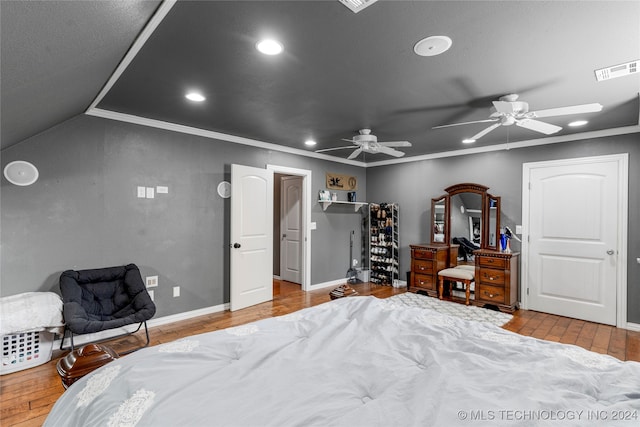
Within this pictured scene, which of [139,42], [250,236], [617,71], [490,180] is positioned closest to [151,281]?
[250,236]

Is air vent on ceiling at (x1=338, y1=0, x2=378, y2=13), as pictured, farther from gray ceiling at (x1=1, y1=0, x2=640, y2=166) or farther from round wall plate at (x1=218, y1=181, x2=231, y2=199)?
round wall plate at (x1=218, y1=181, x2=231, y2=199)

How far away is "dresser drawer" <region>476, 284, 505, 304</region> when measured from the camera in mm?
4363

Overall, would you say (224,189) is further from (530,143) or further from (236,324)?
(530,143)

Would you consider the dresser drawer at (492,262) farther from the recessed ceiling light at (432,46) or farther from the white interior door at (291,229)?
the recessed ceiling light at (432,46)

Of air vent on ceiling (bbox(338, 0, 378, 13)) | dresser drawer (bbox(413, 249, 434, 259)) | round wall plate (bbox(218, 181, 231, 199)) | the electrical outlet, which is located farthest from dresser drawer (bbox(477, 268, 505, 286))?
the electrical outlet

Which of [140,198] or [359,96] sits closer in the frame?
[359,96]

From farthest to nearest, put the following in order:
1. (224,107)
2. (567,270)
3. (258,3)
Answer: (567,270), (224,107), (258,3)

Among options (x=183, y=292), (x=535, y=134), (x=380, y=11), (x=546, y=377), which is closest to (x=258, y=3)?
(x=380, y=11)

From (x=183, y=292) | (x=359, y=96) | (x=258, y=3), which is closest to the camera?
(x=258, y=3)

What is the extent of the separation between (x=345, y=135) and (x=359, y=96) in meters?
1.44

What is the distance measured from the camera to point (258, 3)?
159 cm

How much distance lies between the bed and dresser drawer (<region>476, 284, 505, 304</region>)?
10.3ft

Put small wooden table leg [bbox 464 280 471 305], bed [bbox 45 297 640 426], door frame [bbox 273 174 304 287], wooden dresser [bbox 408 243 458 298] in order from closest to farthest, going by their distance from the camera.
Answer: bed [bbox 45 297 640 426], small wooden table leg [bbox 464 280 471 305], wooden dresser [bbox 408 243 458 298], door frame [bbox 273 174 304 287]

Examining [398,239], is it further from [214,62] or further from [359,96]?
[214,62]
